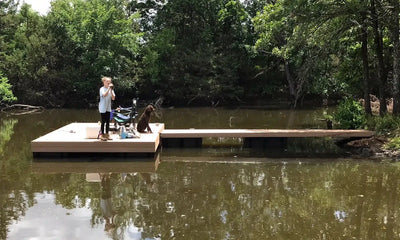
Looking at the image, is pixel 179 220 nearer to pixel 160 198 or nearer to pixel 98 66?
pixel 160 198

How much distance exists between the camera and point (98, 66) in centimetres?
2750

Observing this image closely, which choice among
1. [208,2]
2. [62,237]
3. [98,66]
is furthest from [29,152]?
[208,2]

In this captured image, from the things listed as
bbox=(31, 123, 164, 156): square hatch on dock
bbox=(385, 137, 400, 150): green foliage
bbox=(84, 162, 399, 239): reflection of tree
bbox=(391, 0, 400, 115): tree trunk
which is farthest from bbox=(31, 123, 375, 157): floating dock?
bbox=(391, 0, 400, 115): tree trunk

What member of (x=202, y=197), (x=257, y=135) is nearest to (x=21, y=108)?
(x=257, y=135)

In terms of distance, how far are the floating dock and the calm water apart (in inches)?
13.9

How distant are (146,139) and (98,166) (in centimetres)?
153

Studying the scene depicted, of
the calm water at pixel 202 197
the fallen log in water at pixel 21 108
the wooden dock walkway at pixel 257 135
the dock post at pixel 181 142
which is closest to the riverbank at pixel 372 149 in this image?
the wooden dock walkway at pixel 257 135

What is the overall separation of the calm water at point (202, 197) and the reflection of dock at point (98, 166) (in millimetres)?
23

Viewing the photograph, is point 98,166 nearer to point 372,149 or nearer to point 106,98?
point 106,98

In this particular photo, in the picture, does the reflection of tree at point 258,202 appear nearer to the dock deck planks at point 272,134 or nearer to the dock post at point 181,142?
the dock deck planks at point 272,134

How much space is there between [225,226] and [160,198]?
5.23 ft

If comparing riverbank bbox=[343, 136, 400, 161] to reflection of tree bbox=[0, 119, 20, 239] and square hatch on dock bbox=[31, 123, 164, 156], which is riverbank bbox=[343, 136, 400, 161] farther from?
reflection of tree bbox=[0, 119, 20, 239]

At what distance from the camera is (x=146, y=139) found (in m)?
10.4

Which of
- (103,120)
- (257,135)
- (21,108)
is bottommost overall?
(257,135)
